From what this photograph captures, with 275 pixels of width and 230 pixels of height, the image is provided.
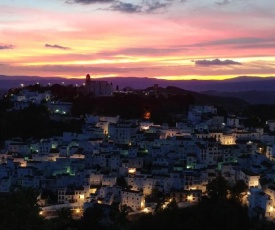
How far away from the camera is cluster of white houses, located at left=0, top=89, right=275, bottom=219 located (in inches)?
577

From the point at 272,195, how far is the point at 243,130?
7563 millimetres

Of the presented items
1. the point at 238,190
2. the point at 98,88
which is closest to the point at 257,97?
the point at 98,88

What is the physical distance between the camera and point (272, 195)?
524 inches

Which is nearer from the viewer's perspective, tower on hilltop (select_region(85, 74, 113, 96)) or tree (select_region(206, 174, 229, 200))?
tree (select_region(206, 174, 229, 200))

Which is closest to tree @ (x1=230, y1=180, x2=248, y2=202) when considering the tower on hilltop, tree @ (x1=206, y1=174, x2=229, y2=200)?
tree @ (x1=206, y1=174, x2=229, y2=200)

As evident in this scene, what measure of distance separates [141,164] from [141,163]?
0.12ft

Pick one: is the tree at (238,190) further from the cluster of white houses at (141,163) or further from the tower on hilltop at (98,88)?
the tower on hilltop at (98,88)

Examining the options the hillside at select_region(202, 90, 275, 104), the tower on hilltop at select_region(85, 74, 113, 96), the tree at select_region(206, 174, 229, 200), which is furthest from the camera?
the hillside at select_region(202, 90, 275, 104)

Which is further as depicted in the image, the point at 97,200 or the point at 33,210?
the point at 97,200

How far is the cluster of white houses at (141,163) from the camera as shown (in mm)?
14648

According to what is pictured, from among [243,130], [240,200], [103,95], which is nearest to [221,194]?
[240,200]

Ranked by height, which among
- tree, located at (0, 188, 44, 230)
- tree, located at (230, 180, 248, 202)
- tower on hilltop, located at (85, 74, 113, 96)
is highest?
tower on hilltop, located at (85, 74, 113, 96)

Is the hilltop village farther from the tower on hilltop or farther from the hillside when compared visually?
the hillside

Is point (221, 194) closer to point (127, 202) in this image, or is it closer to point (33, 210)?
point (127, 202)
